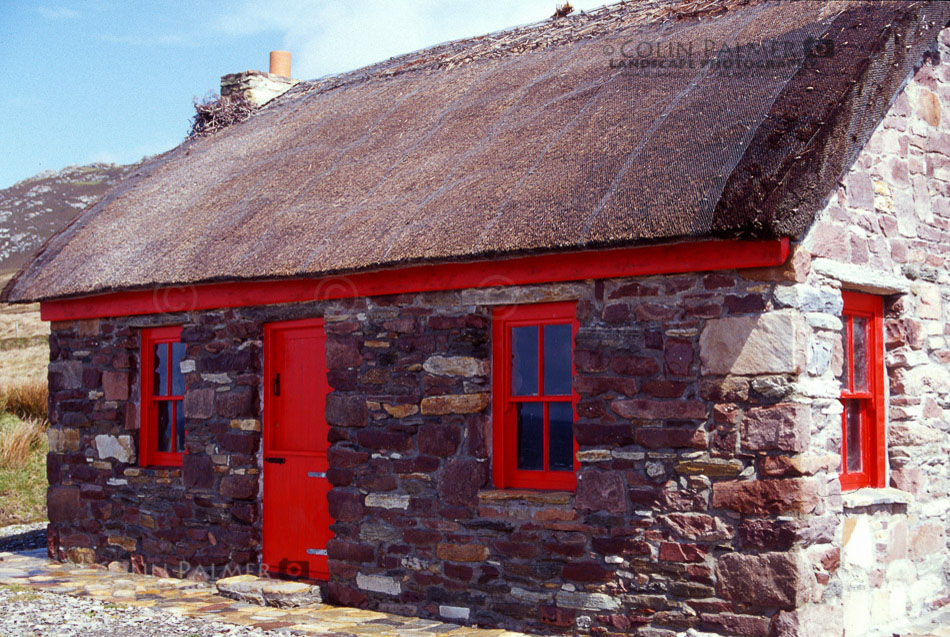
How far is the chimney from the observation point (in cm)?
1254

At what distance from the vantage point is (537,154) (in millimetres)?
7074

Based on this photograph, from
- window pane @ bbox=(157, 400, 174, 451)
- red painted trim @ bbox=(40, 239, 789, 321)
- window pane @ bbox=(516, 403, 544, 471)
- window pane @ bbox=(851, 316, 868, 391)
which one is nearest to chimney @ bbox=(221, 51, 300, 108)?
red painted trim @ bbox=(40, 239, 789, 321)

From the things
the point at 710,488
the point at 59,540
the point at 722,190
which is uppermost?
the point at 722,190

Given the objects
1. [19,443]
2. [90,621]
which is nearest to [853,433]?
[90,621]

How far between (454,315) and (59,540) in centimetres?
503

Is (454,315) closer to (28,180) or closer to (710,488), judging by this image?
(710,488)

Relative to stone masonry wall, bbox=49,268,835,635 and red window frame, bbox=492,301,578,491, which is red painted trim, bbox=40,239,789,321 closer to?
stone masonry wall, bbox=49,268,835,635

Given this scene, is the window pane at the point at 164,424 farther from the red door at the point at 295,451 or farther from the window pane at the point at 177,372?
the red door at the point at 295,451

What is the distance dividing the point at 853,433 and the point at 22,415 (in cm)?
1339

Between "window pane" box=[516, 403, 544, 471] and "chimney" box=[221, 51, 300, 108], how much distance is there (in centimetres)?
729

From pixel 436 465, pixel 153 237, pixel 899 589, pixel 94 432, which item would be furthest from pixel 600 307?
pixel 94 432

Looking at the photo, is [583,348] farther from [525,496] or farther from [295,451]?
[295,451]

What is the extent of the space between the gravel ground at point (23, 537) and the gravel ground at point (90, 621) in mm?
2980

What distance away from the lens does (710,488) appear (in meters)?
5.54
